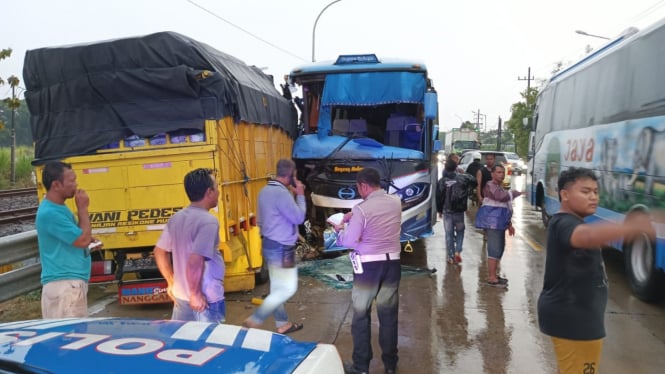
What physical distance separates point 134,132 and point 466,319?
4.44 m

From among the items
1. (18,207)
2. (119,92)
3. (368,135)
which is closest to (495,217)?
(368,135)

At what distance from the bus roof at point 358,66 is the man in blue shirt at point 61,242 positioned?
5.58 m

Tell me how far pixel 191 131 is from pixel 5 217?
37.4 feet

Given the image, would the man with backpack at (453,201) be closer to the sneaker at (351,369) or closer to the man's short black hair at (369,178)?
the man's short black hair at (369,178)

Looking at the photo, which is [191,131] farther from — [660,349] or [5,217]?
[5,217]

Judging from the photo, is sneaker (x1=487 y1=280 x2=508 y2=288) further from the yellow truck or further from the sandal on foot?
the yellow truck

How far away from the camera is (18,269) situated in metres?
4.90

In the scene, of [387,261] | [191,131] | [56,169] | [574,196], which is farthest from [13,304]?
[574,196]

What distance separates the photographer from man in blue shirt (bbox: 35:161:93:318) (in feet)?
11.5

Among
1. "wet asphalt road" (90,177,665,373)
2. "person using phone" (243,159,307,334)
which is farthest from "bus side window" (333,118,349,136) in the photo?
"person using phone" (243,159,307,334)

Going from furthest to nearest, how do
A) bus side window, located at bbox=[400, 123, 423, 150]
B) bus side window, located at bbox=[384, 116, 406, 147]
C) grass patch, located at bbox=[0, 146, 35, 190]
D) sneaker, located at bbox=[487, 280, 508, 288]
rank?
grass patch, located at bbox=[0, 146, 35, 190] → bus side window, located at bbox=[384, 116, 406, 147] → bus side window, located at bbox=[400, 123, 423, 150] → sneaker, located at bbox=[487, 280, 508, 288]

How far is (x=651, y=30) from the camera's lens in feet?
19.9

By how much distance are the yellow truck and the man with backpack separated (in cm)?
368

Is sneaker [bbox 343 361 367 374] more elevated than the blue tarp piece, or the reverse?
the blue tarp piece
